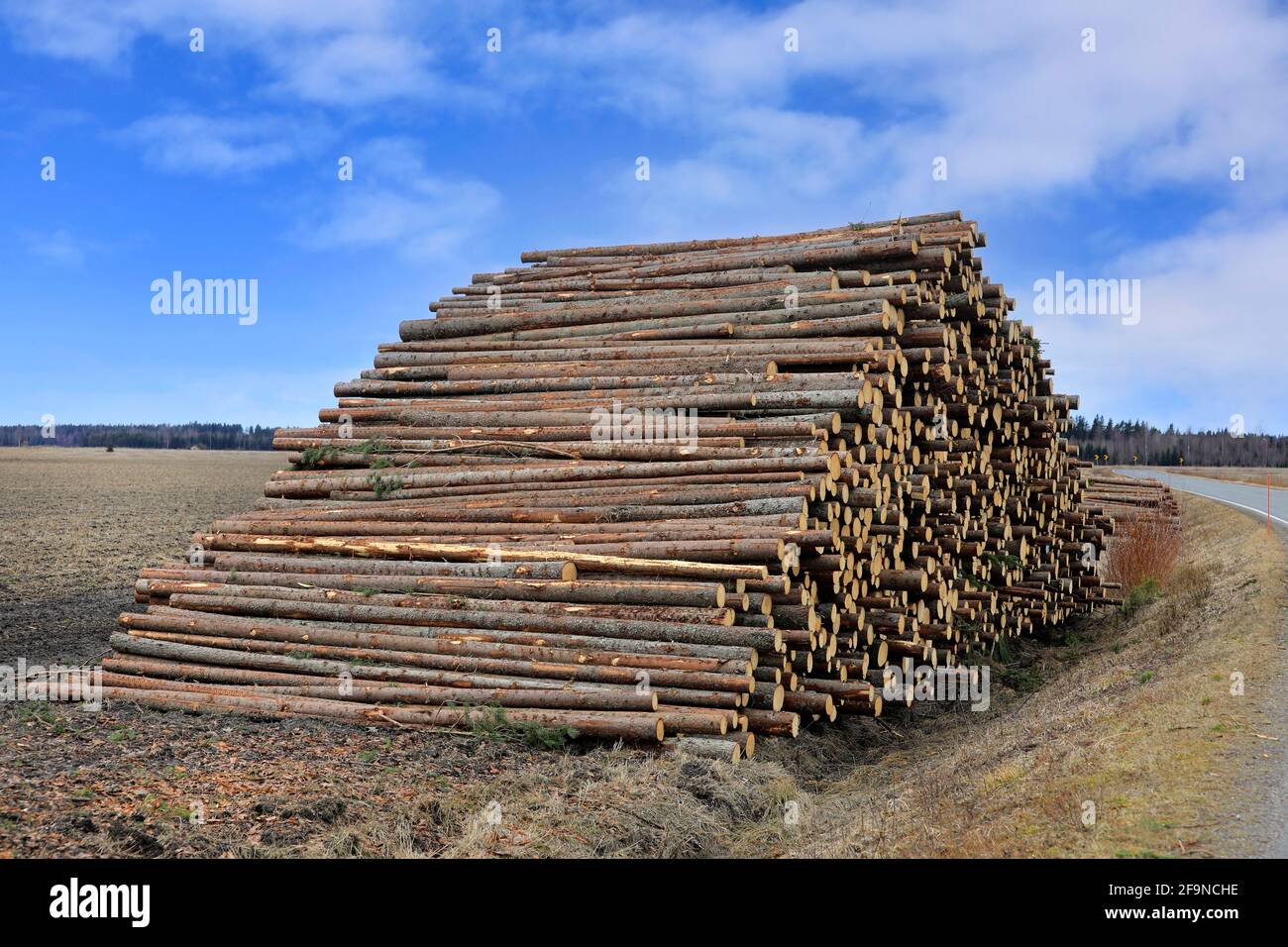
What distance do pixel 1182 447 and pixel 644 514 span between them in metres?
115

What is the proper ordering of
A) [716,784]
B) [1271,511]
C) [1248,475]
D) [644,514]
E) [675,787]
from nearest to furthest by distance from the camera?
[675,787]
[716,784]
[644,514]
[1271,511]
[1248,475]

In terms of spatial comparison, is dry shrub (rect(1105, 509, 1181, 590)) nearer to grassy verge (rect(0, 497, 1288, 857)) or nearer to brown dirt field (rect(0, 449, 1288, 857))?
brown dirt field (rect(0, 449, 1288, 857))

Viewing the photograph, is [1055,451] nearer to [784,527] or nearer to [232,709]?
[784,527]

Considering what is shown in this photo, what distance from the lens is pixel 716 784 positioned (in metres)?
8.38

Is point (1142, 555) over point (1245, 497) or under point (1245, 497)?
under

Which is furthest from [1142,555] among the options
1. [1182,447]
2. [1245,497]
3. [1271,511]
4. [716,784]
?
[1182,447]

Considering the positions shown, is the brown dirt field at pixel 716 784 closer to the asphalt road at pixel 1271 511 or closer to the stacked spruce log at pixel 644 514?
the asphalt road at pixel 1271 511

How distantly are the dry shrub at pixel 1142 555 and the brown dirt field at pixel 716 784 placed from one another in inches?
296

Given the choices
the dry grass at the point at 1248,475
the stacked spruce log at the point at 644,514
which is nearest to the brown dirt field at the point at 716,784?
the stacked spruce log at the point at 644,514

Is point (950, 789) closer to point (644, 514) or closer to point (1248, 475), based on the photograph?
point (644, 514)

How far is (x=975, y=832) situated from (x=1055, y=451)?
43.8ft

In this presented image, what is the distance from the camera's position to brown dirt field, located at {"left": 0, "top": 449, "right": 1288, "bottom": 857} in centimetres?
641
